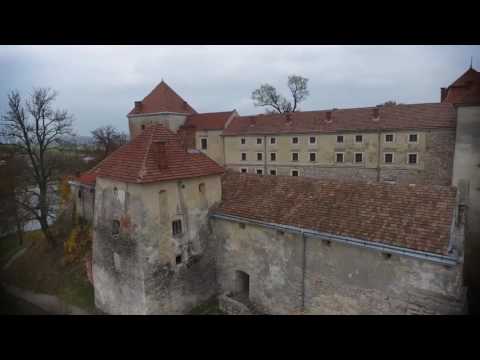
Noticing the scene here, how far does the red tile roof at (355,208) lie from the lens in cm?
815

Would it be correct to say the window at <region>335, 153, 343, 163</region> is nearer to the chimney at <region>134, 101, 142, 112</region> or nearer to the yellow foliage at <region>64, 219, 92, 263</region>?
the yellow foliage at <region>64, 219, 92, 263</region>

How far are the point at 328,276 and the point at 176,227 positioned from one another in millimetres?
5626

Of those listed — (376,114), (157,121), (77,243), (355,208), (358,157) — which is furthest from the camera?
(157,121)

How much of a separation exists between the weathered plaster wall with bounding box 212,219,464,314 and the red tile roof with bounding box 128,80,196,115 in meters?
21.8

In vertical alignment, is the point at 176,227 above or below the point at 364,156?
below

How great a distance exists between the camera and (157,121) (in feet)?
98.0

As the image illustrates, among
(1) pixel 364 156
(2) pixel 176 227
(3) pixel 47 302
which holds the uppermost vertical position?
(1) pixel 364 156

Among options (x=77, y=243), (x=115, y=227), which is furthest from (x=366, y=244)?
(x=77, y=243)

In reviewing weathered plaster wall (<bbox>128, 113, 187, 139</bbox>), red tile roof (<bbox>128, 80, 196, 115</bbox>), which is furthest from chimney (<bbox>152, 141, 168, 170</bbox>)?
red tile roof (<bbox>128, 80, 196, 115</bbox>)

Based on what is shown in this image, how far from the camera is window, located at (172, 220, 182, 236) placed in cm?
1080

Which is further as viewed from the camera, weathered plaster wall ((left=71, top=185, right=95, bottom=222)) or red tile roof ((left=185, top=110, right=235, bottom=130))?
red tile roof ((left=185, top=110, right=235, bottom=130))

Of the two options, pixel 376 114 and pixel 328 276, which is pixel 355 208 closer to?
pixel 328 276

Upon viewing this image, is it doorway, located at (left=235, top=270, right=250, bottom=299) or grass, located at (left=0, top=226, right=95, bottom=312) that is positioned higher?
doorway, located at (left=235, top=270, right=250, bottom=299)
